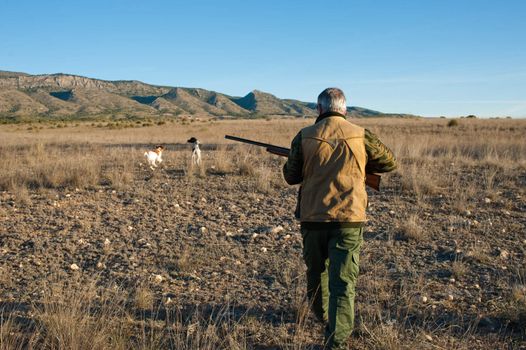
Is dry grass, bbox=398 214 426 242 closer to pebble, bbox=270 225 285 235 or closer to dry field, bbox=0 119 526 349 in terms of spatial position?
dry field, bbox=0 119 526 349

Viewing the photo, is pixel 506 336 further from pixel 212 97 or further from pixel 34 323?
pixel 212 97

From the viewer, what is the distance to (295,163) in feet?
9.96

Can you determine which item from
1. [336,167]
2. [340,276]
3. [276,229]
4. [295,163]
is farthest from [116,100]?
[340,276]

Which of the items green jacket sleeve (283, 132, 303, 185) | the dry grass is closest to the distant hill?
the dry grass

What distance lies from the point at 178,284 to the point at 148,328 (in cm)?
86

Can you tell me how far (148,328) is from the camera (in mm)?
3301

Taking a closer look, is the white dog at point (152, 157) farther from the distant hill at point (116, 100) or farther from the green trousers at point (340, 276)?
the distant hill at point (116, 100)

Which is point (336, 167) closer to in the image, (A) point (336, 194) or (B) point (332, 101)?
(A) point (336, 194)

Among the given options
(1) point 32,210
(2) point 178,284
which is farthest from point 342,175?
(1) point 32,210

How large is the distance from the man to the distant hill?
93.5m

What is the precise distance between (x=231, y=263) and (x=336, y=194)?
2.17 m

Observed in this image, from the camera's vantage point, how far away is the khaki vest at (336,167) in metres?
2.86

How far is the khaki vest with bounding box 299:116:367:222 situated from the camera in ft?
9.39

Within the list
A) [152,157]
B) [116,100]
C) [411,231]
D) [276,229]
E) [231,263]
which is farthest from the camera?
[116,100]
